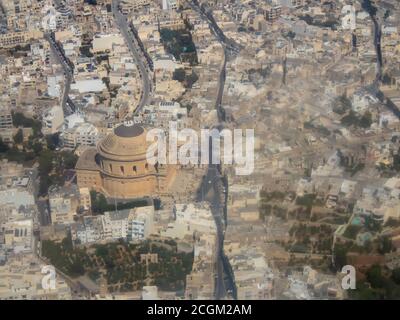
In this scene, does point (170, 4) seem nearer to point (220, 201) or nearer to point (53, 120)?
point (53, 120)

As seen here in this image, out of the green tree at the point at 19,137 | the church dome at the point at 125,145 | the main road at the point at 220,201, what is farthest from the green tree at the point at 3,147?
the main road at the point at 220,201

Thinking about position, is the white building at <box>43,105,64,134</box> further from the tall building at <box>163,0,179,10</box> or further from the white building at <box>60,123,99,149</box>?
the tall building at <box>163,0,179,10</box>

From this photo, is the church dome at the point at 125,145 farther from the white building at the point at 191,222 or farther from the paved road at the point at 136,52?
the white building at the point at 191,222

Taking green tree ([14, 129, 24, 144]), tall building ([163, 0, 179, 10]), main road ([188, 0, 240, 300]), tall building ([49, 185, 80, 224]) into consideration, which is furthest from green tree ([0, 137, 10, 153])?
tall building ([163, 0, 179, 10])

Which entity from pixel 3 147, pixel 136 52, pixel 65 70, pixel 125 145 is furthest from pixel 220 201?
pixel 136 52
